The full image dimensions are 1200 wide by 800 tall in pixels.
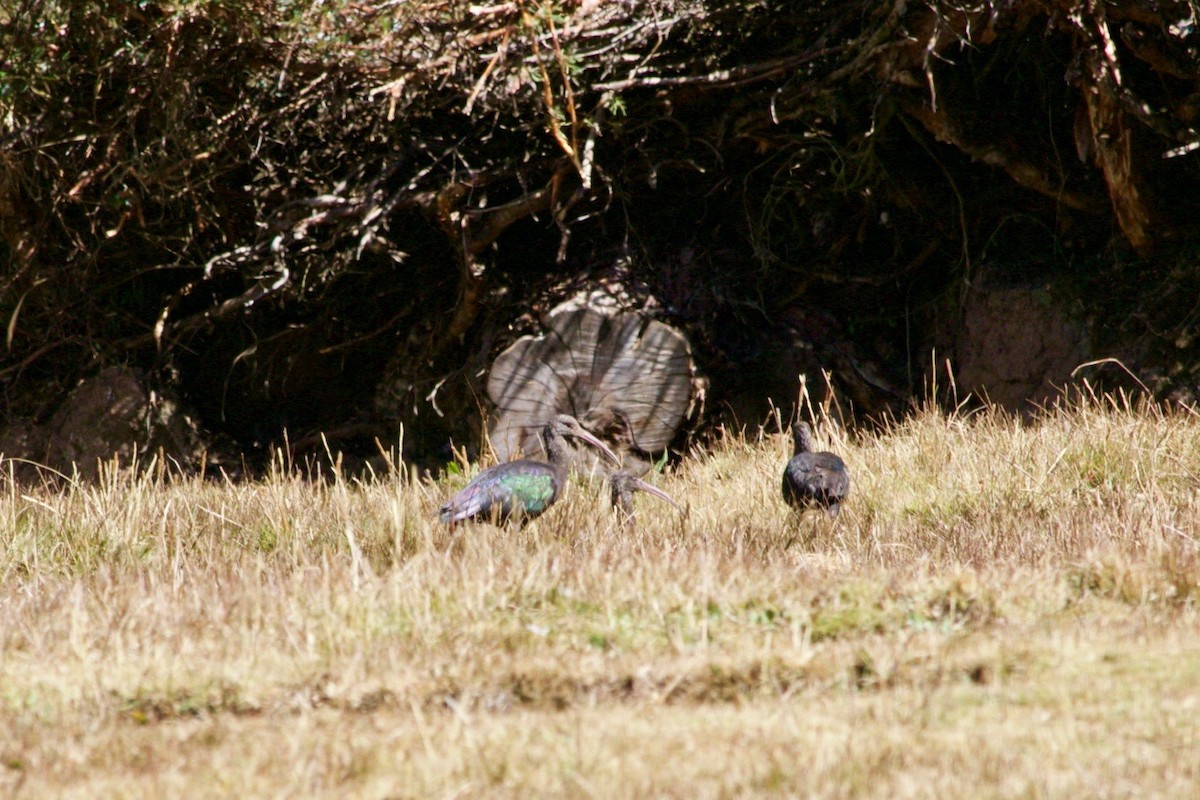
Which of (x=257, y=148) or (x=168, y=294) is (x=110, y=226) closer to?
(x=168, y=294)

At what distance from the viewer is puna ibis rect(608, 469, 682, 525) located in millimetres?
7320

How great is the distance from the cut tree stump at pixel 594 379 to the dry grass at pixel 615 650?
258cm

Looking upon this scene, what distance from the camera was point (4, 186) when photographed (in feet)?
32.8

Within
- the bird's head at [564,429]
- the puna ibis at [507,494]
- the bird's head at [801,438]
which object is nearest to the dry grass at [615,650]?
the puna ibis at [507,494]

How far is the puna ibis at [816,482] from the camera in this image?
6863 mm

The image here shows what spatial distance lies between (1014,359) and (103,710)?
737 cm

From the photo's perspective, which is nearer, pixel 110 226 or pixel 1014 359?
pixel 1014 359

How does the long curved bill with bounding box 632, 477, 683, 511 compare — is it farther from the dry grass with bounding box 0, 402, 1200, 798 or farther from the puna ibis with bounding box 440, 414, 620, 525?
the puna ibis with bounding box 440, 414, 620, 525

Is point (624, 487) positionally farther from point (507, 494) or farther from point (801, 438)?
point (801, 438)

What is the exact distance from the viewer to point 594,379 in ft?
31.6

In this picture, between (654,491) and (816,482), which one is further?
(654,491)

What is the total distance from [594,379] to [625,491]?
228 centimetres

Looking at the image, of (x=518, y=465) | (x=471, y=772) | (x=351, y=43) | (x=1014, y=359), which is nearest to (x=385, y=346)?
(x=351, y=43)

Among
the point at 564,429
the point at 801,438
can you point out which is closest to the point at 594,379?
the point at 564,429
